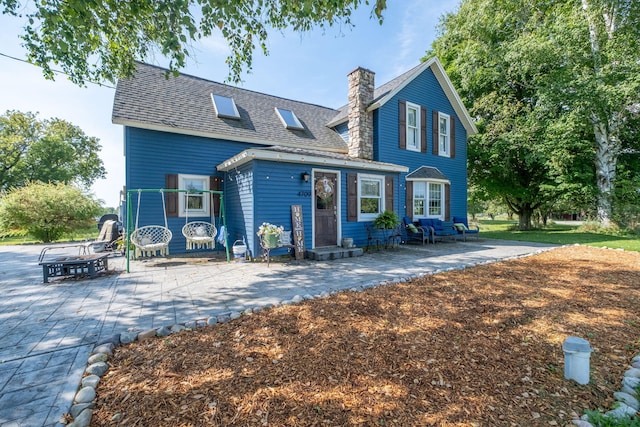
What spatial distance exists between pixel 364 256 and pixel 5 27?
9.23 m

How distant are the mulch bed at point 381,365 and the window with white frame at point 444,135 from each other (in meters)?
9.70

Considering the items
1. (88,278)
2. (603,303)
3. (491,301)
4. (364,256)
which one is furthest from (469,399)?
(88,278)

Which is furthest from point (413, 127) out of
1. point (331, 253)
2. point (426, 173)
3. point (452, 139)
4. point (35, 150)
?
point (35, 150)

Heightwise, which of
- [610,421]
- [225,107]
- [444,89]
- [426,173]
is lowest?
[610,421]

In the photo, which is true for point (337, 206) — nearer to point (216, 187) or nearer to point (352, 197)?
point (352, 197)

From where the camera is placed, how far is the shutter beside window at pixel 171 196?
27.1 feet

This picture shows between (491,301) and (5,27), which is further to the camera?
(5,27)

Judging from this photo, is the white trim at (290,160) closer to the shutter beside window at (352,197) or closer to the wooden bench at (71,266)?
the shutter beside window at (352,197)

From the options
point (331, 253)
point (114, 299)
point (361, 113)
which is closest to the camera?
point (114, 299)

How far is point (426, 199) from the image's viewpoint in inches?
455

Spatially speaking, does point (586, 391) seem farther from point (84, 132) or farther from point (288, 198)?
point (84, 132)

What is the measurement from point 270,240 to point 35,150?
31.1m

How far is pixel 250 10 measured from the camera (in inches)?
219

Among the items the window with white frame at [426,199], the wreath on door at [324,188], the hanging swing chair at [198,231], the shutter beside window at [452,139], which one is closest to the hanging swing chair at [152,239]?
the hanging swing chair at [198,231]
